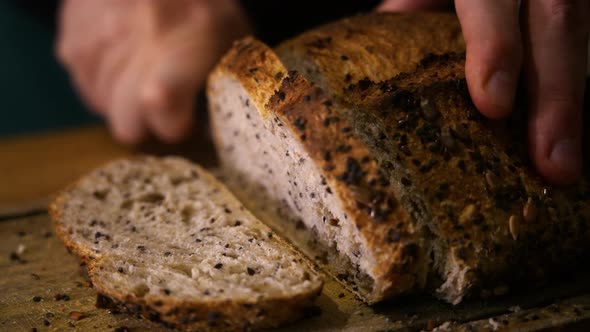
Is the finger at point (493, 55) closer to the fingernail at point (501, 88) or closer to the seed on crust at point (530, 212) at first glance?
the fingernail at point (501, 88)

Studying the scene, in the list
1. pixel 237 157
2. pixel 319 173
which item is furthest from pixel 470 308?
pixel 237 157

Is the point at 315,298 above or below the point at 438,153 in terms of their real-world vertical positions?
below

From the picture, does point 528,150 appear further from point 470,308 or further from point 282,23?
point 282,23

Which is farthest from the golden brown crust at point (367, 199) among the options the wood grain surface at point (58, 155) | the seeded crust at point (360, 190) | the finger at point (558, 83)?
the wood grain surface at point (58, 155)

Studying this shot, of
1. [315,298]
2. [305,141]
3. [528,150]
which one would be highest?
[305,141]

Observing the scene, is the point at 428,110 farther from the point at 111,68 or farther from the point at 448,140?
the point at 111,68

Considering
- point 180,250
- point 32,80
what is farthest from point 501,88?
point 32,80

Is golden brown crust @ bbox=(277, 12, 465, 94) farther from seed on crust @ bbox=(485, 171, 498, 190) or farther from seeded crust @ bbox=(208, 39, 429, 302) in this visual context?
seed on crust @ bbox=(485, 171, 498, 190)
